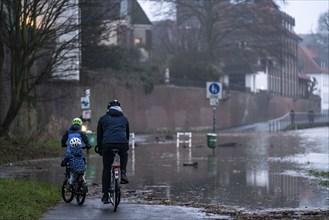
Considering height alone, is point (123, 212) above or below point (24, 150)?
below

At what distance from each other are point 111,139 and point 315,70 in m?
129

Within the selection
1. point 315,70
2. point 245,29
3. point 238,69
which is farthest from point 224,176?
point 315,70

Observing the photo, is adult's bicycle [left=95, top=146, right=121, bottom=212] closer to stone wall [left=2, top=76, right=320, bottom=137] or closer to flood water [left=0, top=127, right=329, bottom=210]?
flood water [left=0, top=127, right=329, bottom=210]

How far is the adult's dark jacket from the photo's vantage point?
13914 millimetres

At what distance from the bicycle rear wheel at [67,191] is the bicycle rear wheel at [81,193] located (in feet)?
0.69

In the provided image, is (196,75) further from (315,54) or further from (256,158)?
(315,54)

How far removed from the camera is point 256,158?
29.7 m

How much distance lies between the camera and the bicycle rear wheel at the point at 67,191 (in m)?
14.7

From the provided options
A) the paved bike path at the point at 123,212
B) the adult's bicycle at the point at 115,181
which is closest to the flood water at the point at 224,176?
the paved bike path at the point at 123,212

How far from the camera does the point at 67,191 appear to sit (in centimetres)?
1483

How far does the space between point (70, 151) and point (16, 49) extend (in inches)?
561

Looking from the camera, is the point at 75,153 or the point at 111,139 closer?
the point at 111,139

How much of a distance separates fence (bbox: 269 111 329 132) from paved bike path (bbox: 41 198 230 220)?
5434 cm

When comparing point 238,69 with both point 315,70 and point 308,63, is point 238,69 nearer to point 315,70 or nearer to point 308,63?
point 308,63
